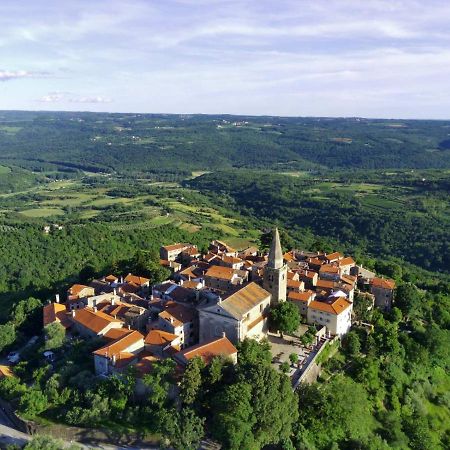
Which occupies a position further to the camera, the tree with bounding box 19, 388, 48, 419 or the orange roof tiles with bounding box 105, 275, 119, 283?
the orange roof tiles with bounding box 105, 275, 119, 283

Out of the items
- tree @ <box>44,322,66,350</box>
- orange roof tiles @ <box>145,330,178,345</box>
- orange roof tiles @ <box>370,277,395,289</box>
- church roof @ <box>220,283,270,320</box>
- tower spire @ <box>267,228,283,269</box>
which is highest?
tower spire @ <box>267,228,283,269</box>

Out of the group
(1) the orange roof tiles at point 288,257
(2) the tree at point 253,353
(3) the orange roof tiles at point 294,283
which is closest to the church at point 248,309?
(2) the tree at point 253,353

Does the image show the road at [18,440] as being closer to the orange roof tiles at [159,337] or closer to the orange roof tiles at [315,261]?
the orange roof tiles at [159,337]

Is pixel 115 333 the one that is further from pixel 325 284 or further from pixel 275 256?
pixel 325 284

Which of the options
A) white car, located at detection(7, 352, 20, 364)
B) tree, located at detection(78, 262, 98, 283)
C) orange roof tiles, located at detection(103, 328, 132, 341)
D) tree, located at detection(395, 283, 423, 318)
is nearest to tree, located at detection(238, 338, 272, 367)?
orange roof tiles, located at detection(103, 328, 132, 341)

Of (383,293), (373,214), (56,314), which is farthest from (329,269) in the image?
(373,214)

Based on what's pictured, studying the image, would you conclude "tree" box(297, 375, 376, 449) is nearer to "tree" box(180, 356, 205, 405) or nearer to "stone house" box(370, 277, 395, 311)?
"tree" box(180, 356, 205, 405)

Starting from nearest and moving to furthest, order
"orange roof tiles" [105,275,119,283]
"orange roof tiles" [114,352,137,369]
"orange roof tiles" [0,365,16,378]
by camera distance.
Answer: "orange roof tiles" [114,352,137,369]
"orange roof tiles" [0,365,16,378]
"orange roof tiles" [105,275,119,283]

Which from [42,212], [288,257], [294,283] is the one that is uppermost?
[294,283]
